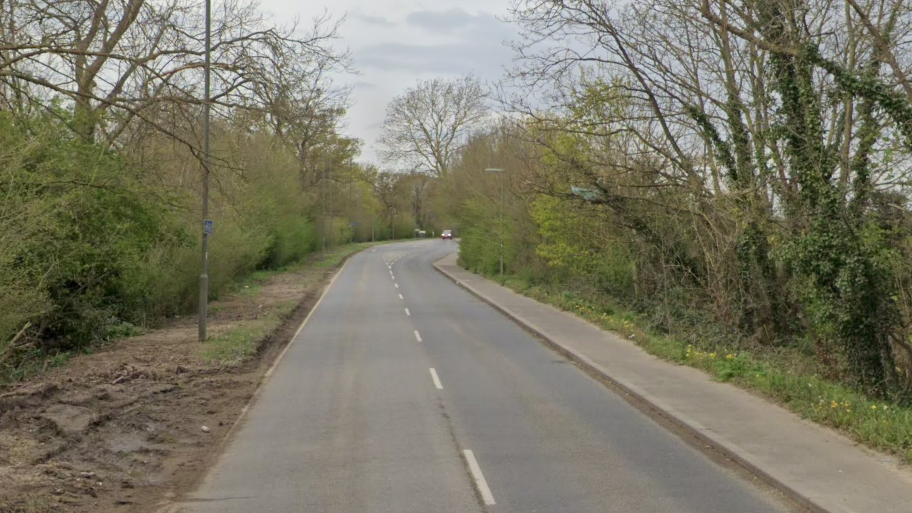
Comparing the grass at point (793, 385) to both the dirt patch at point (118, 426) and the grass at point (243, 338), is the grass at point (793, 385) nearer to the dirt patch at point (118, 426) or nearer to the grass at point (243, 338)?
the dirt patch at point (118, 426)

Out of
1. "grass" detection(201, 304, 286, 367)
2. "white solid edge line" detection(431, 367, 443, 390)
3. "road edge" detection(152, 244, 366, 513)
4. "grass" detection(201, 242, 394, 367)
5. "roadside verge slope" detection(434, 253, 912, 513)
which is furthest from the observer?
"grass" detection(201, 242, 394, 367)

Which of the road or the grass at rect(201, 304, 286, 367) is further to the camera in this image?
the grass at rect(201, 304, 286, 367)

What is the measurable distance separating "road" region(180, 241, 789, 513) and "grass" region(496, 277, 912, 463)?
69.6 inches

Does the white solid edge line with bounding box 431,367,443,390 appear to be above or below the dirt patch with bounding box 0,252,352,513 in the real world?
below

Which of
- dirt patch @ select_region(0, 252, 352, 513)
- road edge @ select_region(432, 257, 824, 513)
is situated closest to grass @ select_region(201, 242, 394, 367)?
dirt patch @ select_region(0, 252, 352, 513)

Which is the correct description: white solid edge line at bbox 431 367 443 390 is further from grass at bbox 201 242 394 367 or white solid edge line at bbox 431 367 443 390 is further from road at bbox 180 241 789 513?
grass at bbox 201 242 394 367

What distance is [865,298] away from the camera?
13.2 m

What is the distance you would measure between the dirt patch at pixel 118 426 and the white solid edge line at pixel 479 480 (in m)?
2.63

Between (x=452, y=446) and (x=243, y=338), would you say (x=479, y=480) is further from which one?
(x=243, y=338)

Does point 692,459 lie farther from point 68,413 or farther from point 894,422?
point 68,413

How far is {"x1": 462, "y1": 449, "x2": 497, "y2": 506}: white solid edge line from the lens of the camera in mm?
7531

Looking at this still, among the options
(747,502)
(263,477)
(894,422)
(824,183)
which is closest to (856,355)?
(824,183)

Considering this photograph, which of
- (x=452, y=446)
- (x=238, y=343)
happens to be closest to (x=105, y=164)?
(x=238, y=343)

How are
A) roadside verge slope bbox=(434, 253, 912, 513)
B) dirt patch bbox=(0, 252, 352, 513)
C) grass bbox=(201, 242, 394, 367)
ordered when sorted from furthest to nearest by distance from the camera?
grass bbox=(201, 242, 394, 367) < dirt patch bbox=(0, 252, 352, 513) < roadside verge slope bbox=(434, 253, 912, 513)
